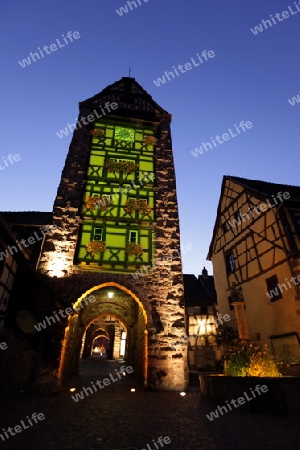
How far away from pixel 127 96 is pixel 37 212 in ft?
29.3

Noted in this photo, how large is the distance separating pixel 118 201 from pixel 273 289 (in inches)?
323

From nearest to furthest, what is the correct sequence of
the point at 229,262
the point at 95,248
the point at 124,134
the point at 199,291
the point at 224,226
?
1. the point at 95,248
2. the point at 124,134
3. the point at 229,262
4. the point at 224,226
5. the point at 199,291

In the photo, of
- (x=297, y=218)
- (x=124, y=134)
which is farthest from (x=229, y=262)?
(x=124, y=134)

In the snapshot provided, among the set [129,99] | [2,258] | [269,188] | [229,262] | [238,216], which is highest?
[129,99]

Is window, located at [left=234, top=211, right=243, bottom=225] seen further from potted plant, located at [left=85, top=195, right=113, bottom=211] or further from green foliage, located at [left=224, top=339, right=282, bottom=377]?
green foliage, located at [left=224, top=339, right=282, bottom=377]

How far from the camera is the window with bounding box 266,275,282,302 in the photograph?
36.4ft

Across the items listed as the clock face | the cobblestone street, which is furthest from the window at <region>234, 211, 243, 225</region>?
the cobblestone street

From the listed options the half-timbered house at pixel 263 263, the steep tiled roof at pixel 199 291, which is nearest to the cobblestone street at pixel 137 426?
the half-timbered house at pixel 263 263

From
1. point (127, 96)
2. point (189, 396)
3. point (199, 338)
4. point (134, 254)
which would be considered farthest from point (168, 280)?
point (127, 96)

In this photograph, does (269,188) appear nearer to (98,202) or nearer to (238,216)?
(238,216)

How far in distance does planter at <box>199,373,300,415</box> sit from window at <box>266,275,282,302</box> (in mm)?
6123

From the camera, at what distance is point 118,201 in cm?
1132

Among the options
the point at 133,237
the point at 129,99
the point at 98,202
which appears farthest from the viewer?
the point at 129,99

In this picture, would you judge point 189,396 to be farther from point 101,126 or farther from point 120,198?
point 101,126
